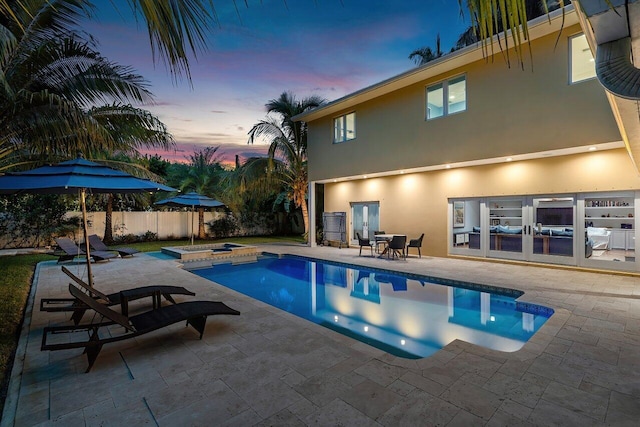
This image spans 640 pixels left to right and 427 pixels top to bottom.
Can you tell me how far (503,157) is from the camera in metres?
9.94

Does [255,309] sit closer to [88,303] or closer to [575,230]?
[88,303]

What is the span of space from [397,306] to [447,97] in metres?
8.14

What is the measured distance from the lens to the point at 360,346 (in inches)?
165

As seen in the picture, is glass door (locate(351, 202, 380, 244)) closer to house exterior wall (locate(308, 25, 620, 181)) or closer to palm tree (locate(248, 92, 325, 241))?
house exterior wall (locate(308, 25, 620, 181))

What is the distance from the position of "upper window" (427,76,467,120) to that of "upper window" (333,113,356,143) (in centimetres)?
395

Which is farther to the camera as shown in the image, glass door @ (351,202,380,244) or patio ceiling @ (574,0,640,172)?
glass door @ (351,202,380,244)

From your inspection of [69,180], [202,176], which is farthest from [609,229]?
[202,176]

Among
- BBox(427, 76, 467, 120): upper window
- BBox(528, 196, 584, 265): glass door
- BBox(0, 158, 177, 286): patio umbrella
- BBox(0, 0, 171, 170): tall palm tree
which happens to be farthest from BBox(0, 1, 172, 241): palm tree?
BBox(528, 196, 584, 265): glass door

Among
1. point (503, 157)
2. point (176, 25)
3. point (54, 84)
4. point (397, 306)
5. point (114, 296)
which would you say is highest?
point (54, 84)

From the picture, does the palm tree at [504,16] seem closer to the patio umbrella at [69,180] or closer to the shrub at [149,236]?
the patio umbrella at [69,180]

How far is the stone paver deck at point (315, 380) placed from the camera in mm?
2771

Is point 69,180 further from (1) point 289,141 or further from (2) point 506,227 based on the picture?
(1) point 289,141

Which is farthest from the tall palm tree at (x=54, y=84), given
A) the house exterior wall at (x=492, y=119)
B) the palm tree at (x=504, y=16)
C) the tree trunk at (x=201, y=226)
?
the tree trunk at (x=201, y=226)

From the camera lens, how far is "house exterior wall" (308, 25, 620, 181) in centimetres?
851
